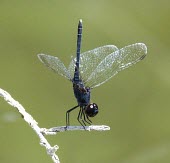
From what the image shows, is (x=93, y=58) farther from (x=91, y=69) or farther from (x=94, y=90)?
(x=94, y=90)

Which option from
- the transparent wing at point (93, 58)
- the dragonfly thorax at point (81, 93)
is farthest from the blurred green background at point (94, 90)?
the dragonfly thorax at point (81, 93)

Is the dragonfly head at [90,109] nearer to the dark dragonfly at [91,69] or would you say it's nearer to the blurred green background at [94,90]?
the dark dragonfly at [91,69]

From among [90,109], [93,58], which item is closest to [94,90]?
[93,58]

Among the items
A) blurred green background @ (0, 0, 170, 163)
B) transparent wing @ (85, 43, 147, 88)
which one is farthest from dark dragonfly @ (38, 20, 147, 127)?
blurred green background @ (0, 0, 170, 163)

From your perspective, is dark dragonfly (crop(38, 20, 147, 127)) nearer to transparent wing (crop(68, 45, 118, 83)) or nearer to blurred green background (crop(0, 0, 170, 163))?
transparent wing (crop(68, 45, 118, 83))

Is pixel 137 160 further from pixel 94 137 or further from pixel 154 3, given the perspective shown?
pixel 154 3

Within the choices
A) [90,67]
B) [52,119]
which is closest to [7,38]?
[52,119]

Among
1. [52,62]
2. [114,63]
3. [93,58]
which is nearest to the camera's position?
[52,62]
